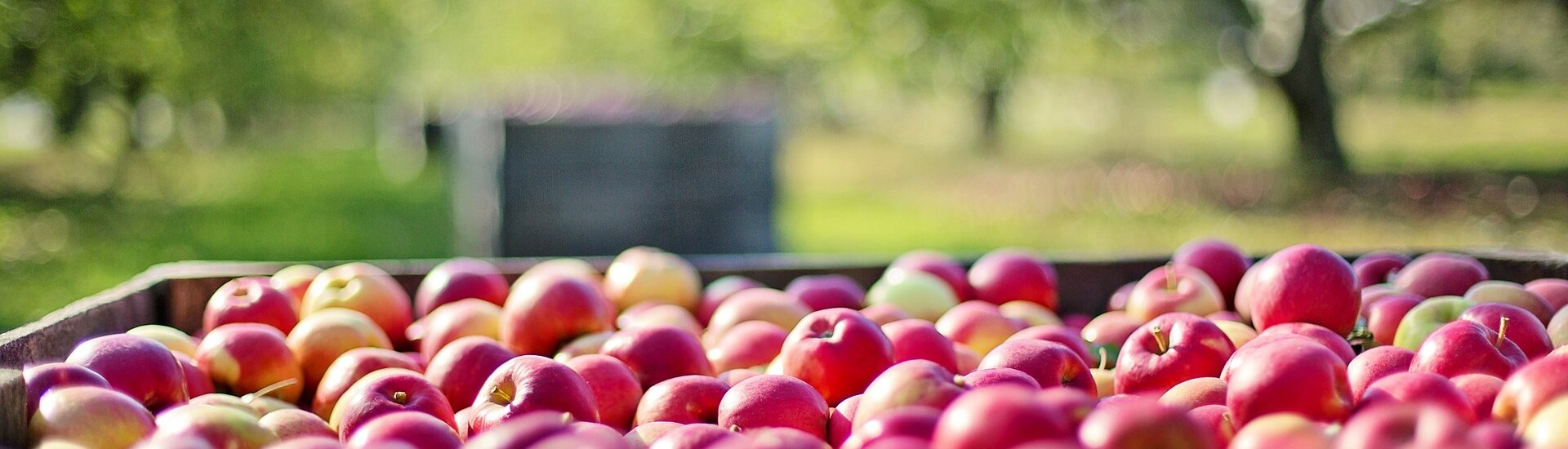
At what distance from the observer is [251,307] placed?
2850 mm

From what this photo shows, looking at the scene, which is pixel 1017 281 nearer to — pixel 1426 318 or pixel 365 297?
pixel 1426 318

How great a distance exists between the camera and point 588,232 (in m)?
7.03

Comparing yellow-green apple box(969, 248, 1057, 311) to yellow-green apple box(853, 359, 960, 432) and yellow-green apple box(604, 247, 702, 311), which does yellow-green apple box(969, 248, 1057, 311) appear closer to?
yellow-green apple box(604, 247, 702, 311)

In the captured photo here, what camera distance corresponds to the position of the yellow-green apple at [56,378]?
6.02 feet

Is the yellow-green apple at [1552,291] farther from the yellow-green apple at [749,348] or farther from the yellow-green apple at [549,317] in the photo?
the yellow-green apple at [549,317]

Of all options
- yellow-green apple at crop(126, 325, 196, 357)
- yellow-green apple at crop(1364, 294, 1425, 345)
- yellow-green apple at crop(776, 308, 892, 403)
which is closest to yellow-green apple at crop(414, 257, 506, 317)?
yellow-green apple at crop(126, 325, 196, 357)

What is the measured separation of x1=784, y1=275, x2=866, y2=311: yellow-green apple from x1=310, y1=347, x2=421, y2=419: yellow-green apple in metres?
1.06

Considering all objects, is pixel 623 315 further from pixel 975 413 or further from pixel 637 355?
pixel 975 413

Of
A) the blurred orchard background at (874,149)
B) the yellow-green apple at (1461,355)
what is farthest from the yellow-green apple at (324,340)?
the blurred orchard background at (874,149)

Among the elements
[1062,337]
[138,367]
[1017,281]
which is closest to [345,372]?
[138,367]

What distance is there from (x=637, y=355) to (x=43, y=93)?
42.2 feet

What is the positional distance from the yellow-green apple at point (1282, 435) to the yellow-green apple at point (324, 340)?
1853mm

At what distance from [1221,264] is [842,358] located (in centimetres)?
142

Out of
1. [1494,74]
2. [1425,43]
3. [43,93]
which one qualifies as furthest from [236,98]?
[1494,74]
